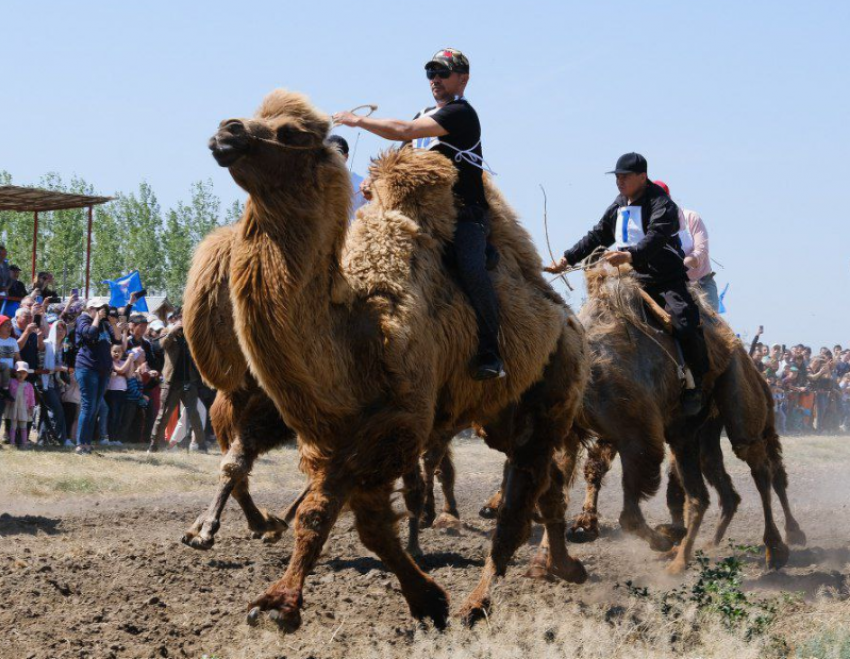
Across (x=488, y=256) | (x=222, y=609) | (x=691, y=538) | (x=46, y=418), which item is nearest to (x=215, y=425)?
(x=222, y=609)

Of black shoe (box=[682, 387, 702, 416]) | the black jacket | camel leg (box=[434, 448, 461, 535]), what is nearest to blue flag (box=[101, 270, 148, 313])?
camel leg (box=[434, 448, 461, 535])

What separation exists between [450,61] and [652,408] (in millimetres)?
3487

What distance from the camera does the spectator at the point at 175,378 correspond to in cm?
1495

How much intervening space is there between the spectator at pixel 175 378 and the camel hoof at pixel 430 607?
31.8 ft

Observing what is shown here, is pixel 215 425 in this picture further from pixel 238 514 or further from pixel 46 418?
Result: pixel 46 418

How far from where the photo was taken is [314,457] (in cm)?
533

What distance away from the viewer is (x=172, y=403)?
1521cm

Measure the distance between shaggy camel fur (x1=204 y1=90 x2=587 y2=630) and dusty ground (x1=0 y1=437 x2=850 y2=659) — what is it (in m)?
0.50

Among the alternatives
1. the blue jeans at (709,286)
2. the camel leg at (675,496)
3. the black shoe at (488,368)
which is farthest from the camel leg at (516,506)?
the blue jeans at (709,286)

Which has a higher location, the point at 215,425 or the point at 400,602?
the point at 215,425

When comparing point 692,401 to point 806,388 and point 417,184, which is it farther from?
point 806,388

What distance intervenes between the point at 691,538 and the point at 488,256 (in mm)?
3685

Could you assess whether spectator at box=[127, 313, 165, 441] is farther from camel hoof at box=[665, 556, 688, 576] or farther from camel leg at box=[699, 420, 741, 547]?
camel hoof at box=[665, 556, 688, 576]

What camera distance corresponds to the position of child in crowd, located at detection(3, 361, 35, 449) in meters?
13.7
